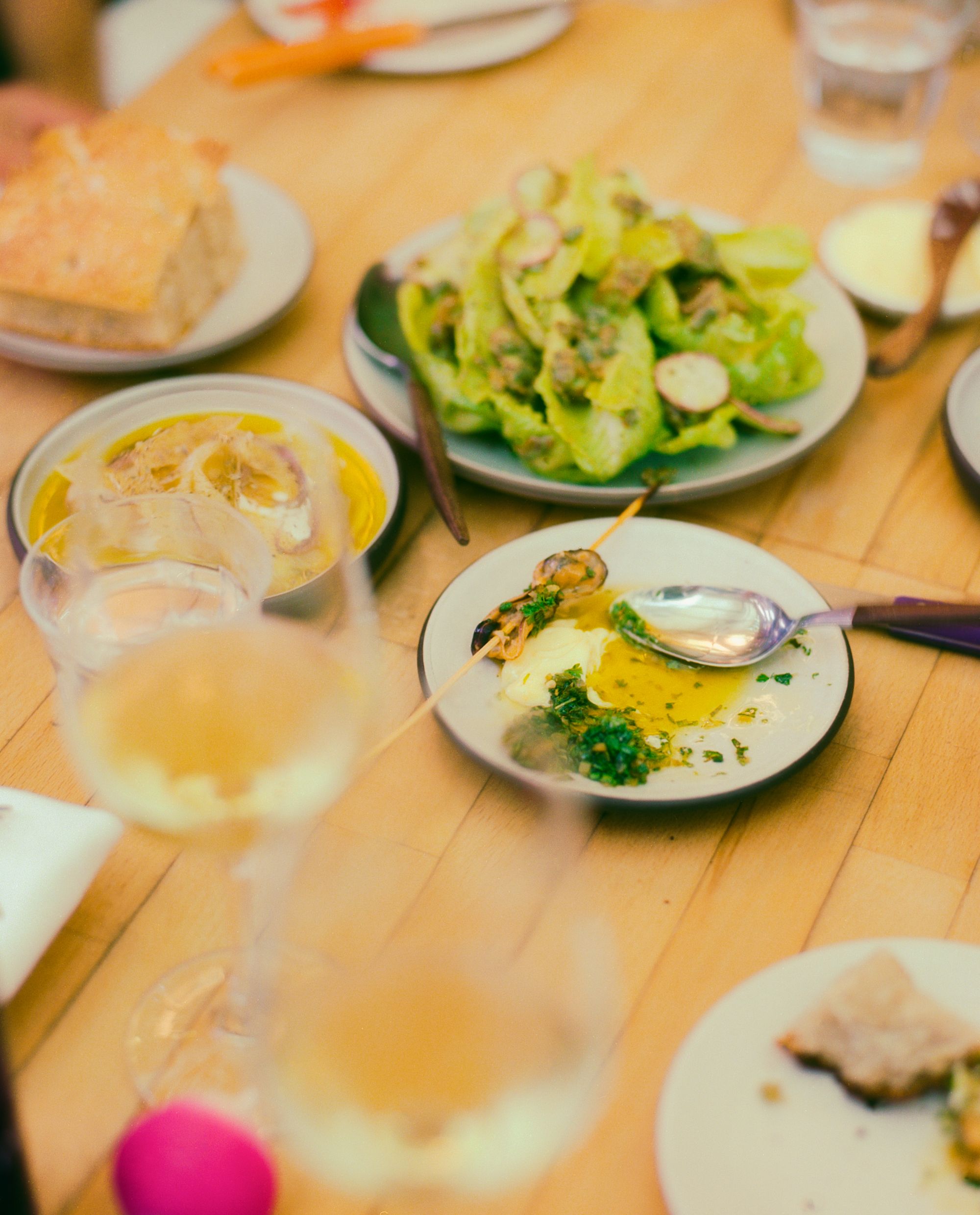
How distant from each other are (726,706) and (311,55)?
1.56 m

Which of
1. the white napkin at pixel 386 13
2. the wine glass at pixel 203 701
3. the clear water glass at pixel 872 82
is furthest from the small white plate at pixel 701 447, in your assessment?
the white napkin at pixel 386 13

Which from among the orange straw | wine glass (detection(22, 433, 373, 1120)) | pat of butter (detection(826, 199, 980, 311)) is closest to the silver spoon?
wine glass (detection(22, 433, 373, 1120))

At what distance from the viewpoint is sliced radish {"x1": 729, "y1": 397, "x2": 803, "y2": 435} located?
1371 mm

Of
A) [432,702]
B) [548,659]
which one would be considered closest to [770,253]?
[548,659]

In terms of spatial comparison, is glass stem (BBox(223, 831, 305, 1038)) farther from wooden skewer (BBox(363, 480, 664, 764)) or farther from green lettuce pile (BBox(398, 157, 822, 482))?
green lettuce pile (BBox(398, 157, 822, 482))

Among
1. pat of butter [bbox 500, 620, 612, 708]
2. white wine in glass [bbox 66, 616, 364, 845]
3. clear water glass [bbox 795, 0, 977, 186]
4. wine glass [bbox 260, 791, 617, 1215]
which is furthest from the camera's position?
clear water glass [bbox 795, 0, 977, 186]

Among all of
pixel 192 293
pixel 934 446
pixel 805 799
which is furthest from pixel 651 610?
pixel 192 293

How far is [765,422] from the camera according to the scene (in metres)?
1.38

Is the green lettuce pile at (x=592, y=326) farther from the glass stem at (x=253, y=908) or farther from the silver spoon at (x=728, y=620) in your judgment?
the glass stem at (x=253, y=908)

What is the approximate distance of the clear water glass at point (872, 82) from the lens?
1.92m

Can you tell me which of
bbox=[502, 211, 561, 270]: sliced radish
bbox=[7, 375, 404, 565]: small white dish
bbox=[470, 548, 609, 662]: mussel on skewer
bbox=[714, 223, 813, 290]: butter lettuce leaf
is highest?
bbox=[502, 211, 561, 270]: sliced radish

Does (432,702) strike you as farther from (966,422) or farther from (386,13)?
(386,13)

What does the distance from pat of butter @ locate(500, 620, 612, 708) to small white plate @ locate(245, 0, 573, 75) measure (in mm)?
1428

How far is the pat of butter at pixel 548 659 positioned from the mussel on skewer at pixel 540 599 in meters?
0.01
